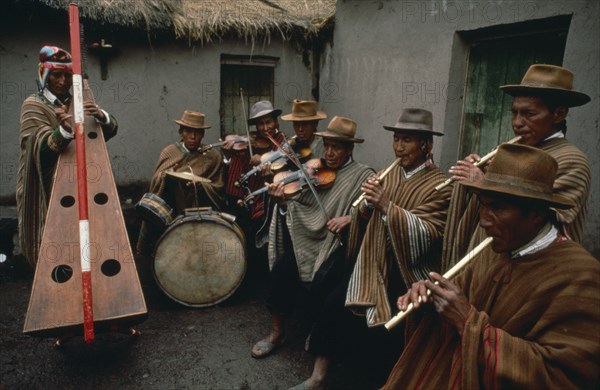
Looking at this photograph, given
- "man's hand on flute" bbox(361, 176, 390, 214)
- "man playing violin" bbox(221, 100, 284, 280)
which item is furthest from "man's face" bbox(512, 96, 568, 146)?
"man playing violin" bbox(221, 100, 284, 280)

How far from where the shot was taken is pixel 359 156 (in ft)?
21.6

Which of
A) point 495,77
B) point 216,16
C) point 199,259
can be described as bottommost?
point 199,259

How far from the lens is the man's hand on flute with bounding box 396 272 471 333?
1.79 metres

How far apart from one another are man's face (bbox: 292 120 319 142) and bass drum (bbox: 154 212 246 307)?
3.77 feet

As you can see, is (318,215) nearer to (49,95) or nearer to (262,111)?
(262,111)

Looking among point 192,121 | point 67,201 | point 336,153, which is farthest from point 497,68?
point 67,201

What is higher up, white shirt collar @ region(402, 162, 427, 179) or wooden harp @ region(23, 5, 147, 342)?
white shirt collar @ region(402, 162, 427, 179)

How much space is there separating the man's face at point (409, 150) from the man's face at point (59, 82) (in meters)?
2.80

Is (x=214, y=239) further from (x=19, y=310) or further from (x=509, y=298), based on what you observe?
(x=509, y=298)

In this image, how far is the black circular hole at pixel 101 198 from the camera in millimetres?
3383

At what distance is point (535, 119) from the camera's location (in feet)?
8.09

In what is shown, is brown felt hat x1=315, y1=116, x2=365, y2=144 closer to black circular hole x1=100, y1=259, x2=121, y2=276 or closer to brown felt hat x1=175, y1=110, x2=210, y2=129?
black circular hole x1=100, y1=259, x2=121, y2=276

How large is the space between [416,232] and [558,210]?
2.82 ft

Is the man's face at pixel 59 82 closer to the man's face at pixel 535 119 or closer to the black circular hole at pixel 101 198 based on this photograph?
the black circular hole at pixel 101 198
